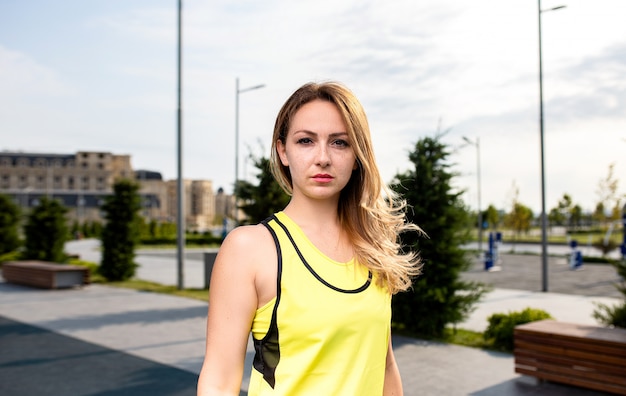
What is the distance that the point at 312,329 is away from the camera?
1559mm

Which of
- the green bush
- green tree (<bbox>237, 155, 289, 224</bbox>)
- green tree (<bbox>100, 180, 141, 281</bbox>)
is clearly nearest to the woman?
the green bush

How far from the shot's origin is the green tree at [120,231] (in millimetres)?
19750

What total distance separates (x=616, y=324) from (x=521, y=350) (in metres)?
1.61

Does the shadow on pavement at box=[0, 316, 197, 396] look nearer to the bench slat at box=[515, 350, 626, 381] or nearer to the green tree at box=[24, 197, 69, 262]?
the bench slat at box=[515, 350, 626, 381]

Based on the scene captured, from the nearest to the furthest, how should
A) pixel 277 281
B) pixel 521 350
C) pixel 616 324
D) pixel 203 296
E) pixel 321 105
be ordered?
pixel 277 281
pixel 321 105
pixel 521 350
pixel 616 324
pixel 203 296

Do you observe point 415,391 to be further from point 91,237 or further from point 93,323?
point 91,237

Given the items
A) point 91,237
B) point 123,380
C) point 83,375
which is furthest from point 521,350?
point 91,237

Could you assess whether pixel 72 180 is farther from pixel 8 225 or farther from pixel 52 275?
pixel 52 275

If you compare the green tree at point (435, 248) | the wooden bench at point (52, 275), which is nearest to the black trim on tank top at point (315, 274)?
the green tree at point (435, 248)

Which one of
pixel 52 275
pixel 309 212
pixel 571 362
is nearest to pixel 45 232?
pixel 52 275

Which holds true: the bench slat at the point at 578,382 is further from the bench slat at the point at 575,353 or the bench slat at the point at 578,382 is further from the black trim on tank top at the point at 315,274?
the black trim on tank top at the point at 315,274

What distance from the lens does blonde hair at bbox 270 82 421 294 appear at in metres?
1.75

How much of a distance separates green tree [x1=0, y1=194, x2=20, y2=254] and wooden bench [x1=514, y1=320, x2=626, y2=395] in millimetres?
23075

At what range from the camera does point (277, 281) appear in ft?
5.15
